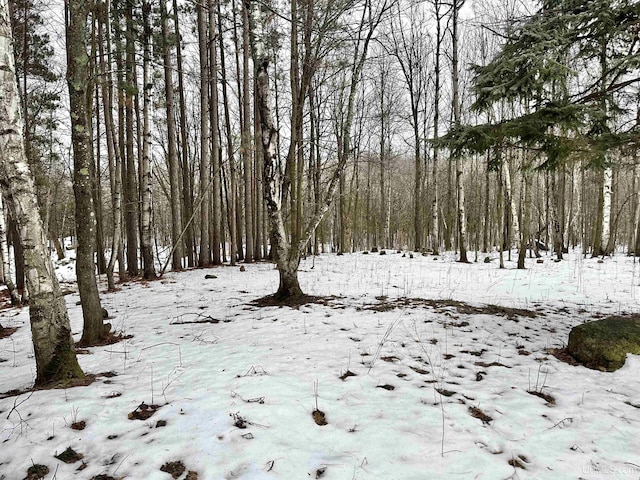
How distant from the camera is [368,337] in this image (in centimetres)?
481

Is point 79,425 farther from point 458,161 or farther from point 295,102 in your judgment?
point 458,161

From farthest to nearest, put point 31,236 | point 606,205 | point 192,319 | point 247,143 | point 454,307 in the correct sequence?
point 606,205
point 247,143
point 454,307
point 192,319
point 31,236

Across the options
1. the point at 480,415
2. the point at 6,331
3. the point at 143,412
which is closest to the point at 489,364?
the point at 480,415

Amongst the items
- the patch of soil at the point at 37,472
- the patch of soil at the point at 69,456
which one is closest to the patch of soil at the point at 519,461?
the patch of soil at the point at 69,456

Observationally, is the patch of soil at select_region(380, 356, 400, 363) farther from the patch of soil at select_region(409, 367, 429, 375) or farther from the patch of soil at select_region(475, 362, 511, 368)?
the patch of soil at select_region(475, 362, 511, 368)

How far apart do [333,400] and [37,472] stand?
6.78 ft

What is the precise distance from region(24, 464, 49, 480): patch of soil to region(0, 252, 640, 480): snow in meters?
0.04

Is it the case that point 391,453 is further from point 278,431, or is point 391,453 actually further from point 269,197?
point 269,197

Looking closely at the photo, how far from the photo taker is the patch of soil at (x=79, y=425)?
8.48 feet

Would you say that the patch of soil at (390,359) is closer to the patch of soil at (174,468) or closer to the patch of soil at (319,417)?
the patch of soil at (319,417)

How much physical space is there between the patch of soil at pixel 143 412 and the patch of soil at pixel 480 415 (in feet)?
8.52

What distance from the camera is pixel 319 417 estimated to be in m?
2.81

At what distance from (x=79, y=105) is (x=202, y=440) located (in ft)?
13.6

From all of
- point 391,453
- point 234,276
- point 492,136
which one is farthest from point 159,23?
point 391,453
